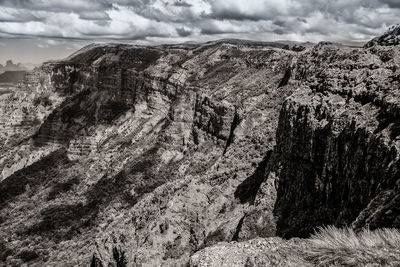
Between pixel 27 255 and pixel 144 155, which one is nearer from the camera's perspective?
pixel 27 255

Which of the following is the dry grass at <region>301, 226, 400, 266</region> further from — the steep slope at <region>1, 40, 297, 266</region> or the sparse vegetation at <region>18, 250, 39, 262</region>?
the sparse vegetation at <region>18, 250, 39, 262</region>

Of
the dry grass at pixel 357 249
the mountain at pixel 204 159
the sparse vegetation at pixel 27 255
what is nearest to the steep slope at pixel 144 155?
the mountain at pixel 204 159

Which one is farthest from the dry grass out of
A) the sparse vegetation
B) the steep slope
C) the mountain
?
the sparse vegetation

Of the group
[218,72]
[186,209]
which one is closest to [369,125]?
[186,209]

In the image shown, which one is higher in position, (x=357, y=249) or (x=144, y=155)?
(x=357, y=249)

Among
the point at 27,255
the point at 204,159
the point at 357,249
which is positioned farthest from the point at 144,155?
the point at 357,249

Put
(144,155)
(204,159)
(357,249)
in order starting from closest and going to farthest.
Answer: (357,249) < (204,159) < (144,155)

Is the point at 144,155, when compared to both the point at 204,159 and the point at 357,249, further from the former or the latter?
the point at 357,249
